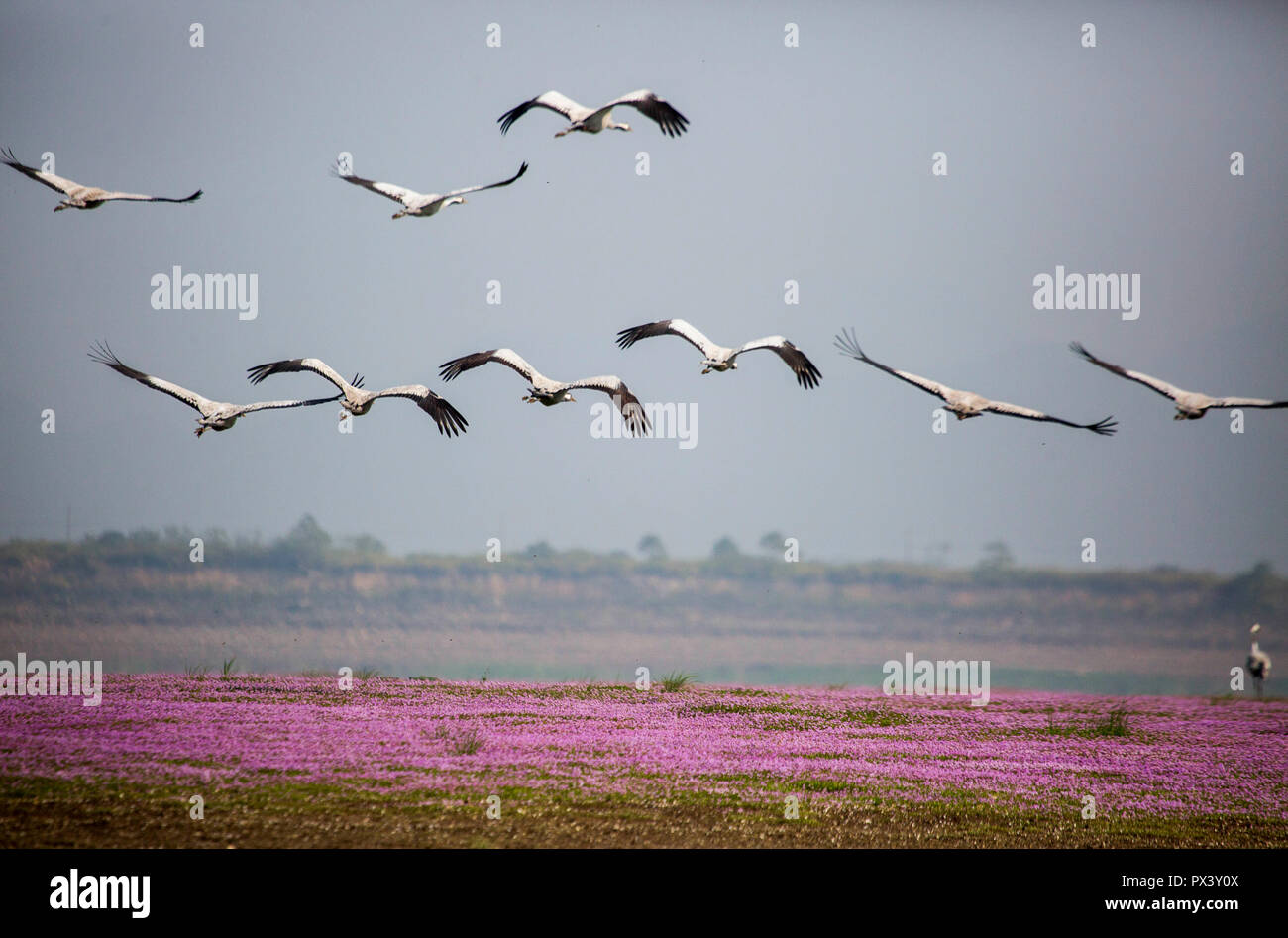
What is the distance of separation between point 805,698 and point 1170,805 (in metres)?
5.55

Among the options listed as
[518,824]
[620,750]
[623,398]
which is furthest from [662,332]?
[518,824]

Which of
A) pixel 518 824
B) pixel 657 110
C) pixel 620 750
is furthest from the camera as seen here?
pixel 657 110

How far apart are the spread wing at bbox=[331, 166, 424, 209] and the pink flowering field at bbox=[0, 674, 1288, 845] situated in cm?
609

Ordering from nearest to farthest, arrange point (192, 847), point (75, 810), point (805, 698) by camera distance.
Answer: point (192, 847), point (75, 810), point (805, 698)

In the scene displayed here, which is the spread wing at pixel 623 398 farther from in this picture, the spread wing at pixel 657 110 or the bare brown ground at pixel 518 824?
the bare brown ground at pixel 518 824

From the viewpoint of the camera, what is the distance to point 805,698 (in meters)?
15.5

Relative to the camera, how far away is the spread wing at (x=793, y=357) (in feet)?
41.3

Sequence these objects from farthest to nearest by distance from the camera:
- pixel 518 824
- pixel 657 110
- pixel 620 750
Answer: pixel 657 110 < pixel 620 750 < pixel 518 824

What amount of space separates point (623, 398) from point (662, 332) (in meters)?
1.25

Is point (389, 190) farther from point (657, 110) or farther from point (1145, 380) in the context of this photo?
point (1145, 380)

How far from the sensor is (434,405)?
12.5 m

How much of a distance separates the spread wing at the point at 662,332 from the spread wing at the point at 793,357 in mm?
654
